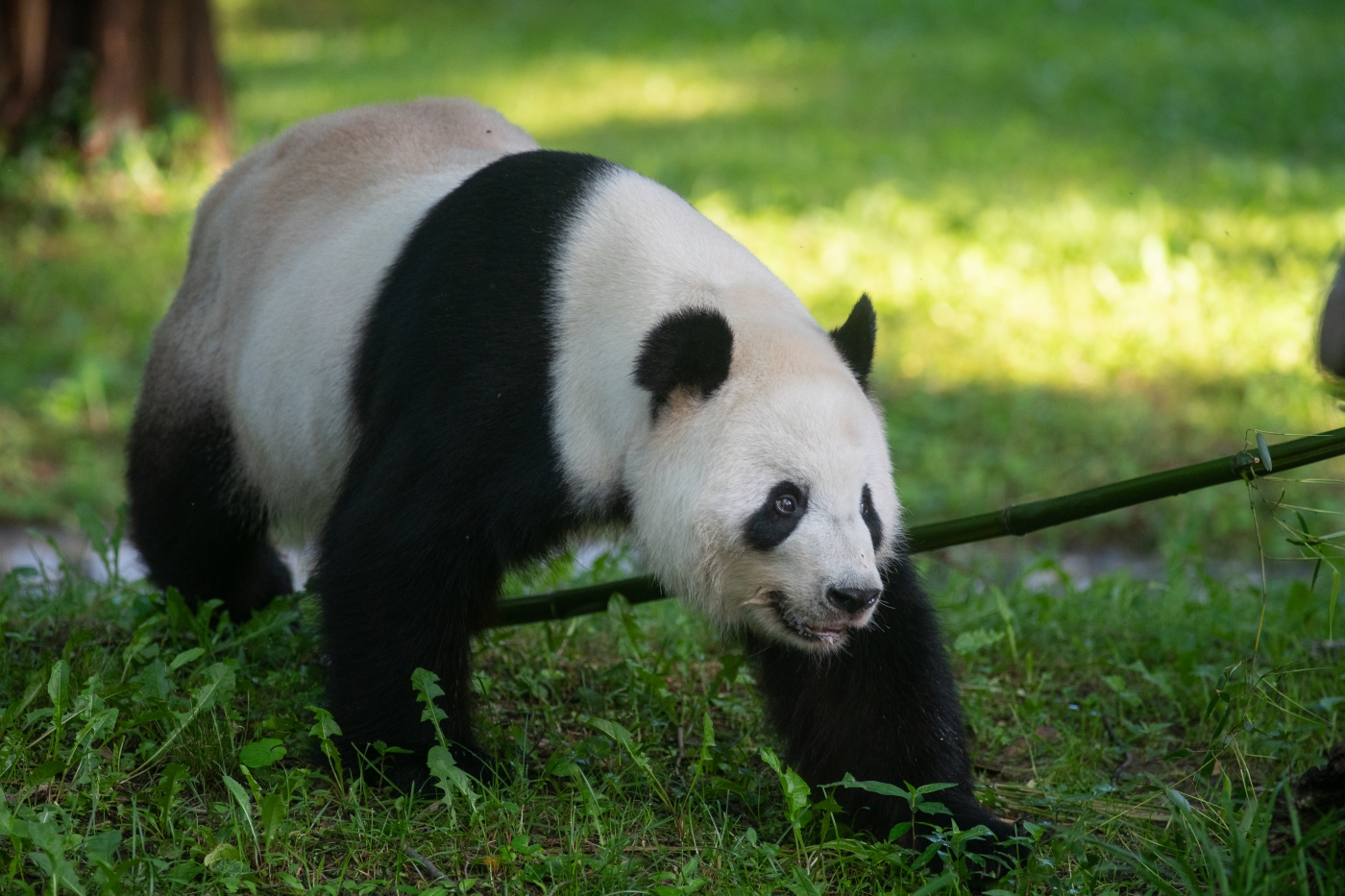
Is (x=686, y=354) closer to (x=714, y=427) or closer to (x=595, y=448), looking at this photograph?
(x=714, y=427)

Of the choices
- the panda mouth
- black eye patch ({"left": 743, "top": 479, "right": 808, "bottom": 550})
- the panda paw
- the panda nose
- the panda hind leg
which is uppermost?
black eye patch ({"left": 743, "top": 479, "right": 808, "bottom": 550})

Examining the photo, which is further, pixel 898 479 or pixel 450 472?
pixel 898 479

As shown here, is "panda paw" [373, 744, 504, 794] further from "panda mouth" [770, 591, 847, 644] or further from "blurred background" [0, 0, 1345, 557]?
"blurred background" [0, 0, 1345, 557]

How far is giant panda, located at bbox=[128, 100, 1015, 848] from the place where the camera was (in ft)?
10.5

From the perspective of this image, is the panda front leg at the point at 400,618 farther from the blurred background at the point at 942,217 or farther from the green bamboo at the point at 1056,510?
the blurred background at the point at 942,217

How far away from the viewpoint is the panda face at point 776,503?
311 cm

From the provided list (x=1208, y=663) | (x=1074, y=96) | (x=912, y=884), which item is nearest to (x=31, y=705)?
(x=912, y=884)

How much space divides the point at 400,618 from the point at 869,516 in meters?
1.22

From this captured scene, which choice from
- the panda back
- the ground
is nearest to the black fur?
the ground

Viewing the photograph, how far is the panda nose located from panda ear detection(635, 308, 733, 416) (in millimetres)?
579

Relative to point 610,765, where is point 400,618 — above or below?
→ above

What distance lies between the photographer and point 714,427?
321 cm

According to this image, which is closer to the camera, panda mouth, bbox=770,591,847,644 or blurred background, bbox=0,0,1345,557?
panda mouth, bbox=770,591,847,644

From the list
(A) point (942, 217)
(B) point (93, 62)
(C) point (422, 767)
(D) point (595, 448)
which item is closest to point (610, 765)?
(C) point (422, 767)
